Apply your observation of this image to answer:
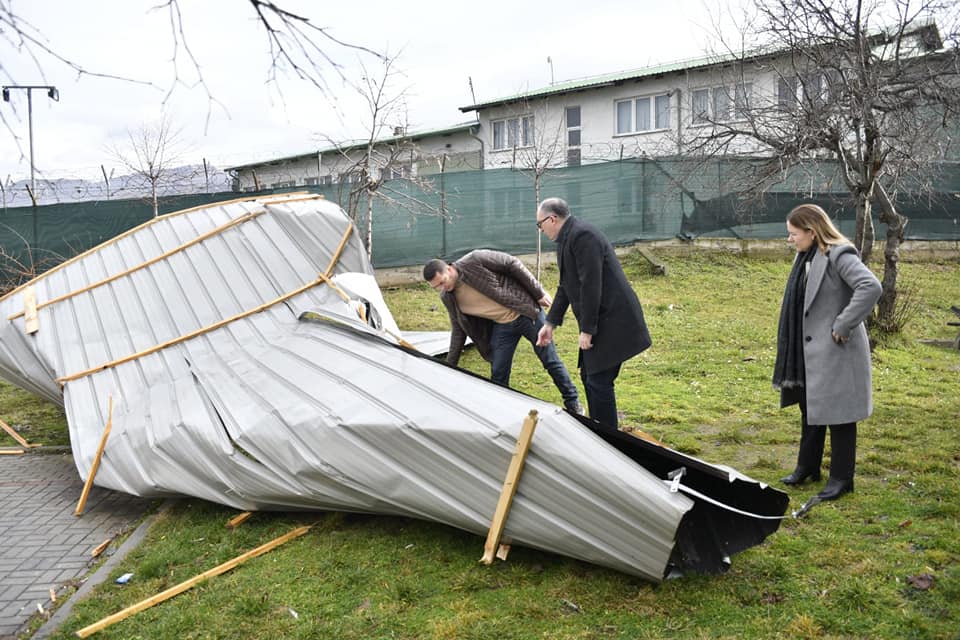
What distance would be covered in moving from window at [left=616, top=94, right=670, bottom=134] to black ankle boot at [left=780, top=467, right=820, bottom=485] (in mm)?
15645

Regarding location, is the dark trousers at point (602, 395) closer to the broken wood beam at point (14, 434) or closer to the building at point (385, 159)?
the broken wood beam at point (14, 434)

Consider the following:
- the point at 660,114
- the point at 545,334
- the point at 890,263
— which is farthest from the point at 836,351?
the point at 660,114

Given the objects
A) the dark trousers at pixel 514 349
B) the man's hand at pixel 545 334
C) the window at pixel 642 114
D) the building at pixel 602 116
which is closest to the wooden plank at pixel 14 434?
the dark trousers at pixel 514 349

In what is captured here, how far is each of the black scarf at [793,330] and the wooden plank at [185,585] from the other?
9.16 feet

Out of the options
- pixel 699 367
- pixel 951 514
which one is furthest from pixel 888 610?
pixel 699 367

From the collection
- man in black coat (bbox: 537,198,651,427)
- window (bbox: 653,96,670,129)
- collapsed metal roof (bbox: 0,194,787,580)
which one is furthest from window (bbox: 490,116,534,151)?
man in black coat (bbox: 537,198,651,427)

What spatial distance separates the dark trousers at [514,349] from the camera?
17.5 feet

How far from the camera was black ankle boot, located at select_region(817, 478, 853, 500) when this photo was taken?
13.0ft

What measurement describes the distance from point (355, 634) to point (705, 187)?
1258 centimetres

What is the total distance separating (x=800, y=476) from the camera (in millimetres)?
4242

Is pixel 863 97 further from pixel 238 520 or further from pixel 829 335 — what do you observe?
pixel 238 520

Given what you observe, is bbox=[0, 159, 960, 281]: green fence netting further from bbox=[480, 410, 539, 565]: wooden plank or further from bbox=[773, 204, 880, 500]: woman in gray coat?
bbox=[480, 410, 539, 565]: wooden plank

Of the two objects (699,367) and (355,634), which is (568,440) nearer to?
(355,634)

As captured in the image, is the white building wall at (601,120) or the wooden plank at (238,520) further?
the white building wall at (601,120)
